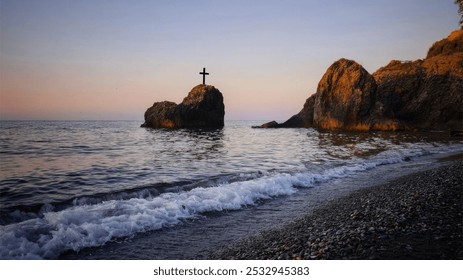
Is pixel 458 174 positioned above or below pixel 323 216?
above

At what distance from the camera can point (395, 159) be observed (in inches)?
691

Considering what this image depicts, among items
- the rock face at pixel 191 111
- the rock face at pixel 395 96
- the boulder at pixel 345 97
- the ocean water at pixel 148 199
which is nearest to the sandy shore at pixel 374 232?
the ocean water at pixel 148 199

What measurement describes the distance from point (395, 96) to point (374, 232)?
63.5 meters

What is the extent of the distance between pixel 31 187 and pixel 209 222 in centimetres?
696

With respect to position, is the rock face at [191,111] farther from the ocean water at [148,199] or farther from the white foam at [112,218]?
the white foam at [112,218]

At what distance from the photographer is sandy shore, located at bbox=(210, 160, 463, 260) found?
461 cm

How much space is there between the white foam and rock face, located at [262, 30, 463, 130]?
1899 inches

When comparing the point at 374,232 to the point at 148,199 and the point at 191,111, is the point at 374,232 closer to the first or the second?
the point at 148,199

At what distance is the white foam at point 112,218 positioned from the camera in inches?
227

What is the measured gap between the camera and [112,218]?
6930mm

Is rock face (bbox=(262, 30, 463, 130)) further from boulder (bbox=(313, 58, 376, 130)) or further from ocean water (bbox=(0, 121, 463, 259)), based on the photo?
ocean water (bbox=(0, 121, 463, 259))
